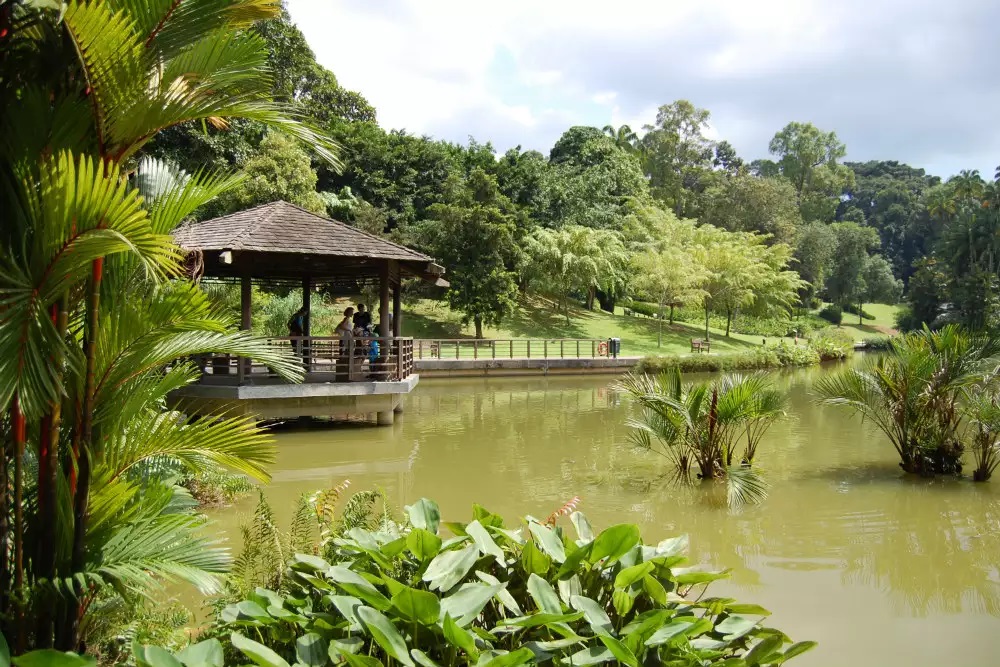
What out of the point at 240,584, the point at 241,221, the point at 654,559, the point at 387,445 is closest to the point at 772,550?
the point at 654,559

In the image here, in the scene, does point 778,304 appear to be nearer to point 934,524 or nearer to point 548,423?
point 548,423

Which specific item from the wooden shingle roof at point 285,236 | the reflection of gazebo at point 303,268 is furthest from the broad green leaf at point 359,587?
the wooden shingle roof at point 285,236

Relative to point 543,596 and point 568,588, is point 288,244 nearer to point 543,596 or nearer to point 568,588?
point 568,588

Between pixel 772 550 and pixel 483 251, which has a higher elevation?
pixel 483 251

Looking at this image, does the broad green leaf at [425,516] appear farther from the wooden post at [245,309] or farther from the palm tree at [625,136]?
the palm tree at [625,136]

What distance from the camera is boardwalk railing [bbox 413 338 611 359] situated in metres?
25.6

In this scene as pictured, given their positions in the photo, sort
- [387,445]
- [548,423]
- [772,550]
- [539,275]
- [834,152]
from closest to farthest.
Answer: [772,550], [387,445], [548,423], [539,275], [834,152]

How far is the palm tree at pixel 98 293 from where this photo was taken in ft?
8.13

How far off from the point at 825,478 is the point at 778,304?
104ft

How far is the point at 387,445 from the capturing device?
12.0 metres

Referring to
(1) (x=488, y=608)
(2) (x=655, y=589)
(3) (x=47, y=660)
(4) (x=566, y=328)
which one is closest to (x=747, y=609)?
(2) (x=655, y=589)

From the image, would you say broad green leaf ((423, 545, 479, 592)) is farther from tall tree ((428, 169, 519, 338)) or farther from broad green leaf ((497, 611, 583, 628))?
tall tree ((428, 169, 519, 338))

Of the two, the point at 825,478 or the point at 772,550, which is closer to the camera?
the point at 772,550

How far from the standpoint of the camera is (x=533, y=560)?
3215 millimetres
